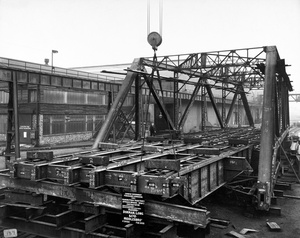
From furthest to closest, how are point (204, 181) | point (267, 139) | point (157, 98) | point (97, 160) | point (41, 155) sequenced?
point (157, 98) → point (267, 139) → point (204, 181) → point (41, 155) → point (97, 160)

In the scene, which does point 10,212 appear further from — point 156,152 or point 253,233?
point 253,233

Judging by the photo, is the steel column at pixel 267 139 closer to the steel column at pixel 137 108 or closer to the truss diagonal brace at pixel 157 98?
the truss diagonal brace at pixel 157 98

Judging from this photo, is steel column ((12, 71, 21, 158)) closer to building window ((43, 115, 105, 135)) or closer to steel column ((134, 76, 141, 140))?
steel column ((134, 76, 141, 140))

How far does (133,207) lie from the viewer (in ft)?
17.0

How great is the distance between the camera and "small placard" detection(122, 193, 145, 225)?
5.16 metres

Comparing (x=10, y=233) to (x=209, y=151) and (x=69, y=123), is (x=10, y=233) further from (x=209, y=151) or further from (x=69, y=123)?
(x=69, y=123)

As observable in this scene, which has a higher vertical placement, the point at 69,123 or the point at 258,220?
the point at 69,123

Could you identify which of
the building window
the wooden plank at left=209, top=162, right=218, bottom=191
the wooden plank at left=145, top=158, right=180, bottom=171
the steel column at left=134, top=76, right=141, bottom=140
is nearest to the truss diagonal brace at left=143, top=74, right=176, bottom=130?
the steel column at left=134, top=76, right=141, bottom=140

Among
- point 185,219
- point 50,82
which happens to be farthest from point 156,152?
point 50,82

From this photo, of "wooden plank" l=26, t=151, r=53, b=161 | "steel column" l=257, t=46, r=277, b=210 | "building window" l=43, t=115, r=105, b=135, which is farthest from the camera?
"building window" l=43, t=115, r=105, b=135

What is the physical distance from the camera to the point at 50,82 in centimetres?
1814

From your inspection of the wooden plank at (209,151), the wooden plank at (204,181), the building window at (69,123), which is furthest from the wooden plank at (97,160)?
the building window at (69,123)

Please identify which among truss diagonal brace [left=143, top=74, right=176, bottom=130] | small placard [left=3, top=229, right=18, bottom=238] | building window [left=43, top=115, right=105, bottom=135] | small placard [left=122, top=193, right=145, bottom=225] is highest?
truss diagonal brace [left=143, top=74, right=176, bottom=130]

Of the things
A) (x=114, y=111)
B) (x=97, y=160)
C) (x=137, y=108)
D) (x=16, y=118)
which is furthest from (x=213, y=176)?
(x=16, y=118)
